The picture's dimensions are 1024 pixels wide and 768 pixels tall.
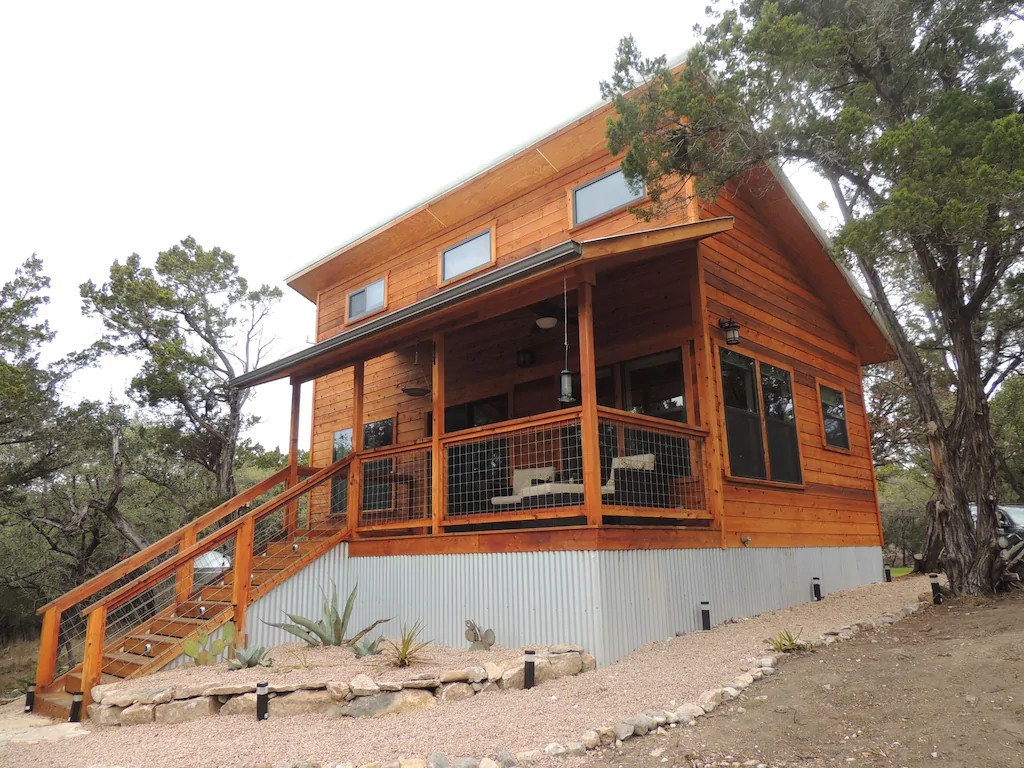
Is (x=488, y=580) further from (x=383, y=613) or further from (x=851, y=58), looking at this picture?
(x=851, y=58)

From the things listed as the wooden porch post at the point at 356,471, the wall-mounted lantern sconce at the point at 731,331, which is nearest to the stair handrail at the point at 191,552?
the wooden porch post at the point at 356,471

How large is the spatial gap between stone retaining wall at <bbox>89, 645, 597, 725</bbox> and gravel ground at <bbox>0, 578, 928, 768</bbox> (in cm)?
11

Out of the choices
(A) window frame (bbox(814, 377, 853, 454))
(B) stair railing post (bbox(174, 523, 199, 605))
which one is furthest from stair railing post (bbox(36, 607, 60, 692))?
(A) window frame (bbox(814, 377, 853, 454))

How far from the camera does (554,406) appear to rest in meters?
9.88

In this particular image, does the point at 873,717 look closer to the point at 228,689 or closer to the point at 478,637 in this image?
the point at 478,637

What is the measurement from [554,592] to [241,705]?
275 centimetres

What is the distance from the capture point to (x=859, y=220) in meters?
7.29

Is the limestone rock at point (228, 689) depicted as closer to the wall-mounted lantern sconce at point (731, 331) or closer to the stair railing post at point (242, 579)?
the stair railing post at point (242, 579)

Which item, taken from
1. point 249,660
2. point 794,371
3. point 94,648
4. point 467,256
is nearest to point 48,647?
point 94,648

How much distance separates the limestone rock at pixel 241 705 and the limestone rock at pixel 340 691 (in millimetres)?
654

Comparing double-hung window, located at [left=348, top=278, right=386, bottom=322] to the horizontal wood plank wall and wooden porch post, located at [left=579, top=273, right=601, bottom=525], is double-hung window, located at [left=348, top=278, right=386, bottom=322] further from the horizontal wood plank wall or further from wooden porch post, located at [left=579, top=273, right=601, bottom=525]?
wooden porch post, located at [left=579, top=273, right=601, bottom=525]

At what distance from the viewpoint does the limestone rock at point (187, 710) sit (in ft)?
18.3

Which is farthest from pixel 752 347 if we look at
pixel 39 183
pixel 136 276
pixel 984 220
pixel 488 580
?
pixel 39 183

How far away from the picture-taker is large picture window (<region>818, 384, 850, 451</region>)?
36.4 feet
